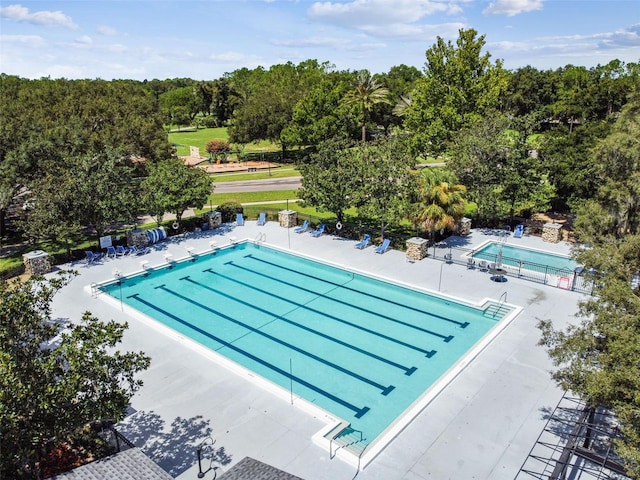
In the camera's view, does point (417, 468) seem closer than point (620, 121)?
Yes

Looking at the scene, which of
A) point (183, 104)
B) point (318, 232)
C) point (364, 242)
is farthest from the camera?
point (183, 104)

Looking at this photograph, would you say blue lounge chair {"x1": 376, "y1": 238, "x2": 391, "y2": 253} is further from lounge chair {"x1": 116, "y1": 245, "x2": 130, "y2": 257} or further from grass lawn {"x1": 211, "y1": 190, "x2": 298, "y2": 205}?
grass lawn {"x1": 211, "y1": 190, "x2": 298, "y2": 205}

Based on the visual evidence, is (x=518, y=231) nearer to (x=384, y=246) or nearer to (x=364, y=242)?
(x=384, y=246)

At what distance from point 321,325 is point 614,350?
1100cm

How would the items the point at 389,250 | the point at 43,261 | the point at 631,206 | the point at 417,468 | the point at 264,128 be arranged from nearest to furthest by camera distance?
the point at 417,468 < the point at 631,206 < the point at 43,261 < the point at 389,250 < the point at 264,128

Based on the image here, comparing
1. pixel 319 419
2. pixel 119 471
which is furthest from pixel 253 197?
pixel 119 471

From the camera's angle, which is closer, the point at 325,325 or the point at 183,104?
the point at 325,325

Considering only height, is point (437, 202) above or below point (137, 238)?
above

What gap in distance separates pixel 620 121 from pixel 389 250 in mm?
13030

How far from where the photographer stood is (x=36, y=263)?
21.7m

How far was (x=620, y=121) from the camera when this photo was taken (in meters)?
23.0

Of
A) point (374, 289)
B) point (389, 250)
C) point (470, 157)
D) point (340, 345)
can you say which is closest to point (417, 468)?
point (340, 345)

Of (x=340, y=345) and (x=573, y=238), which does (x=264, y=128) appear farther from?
(x=340, y=345)

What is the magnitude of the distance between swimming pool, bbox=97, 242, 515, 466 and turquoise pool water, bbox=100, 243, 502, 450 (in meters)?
0.04
